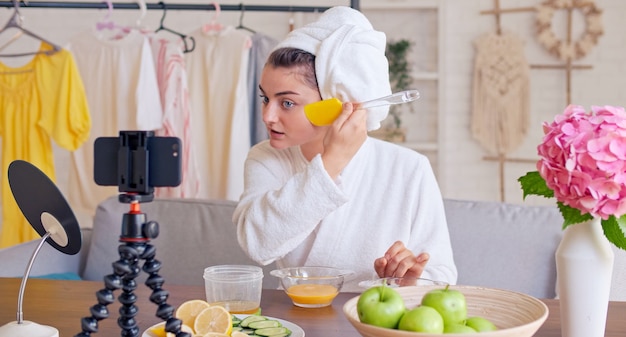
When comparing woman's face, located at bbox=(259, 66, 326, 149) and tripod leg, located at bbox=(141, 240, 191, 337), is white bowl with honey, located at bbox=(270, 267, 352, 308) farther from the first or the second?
tripod leg, located at bbox=(141, 240, 191, 337)

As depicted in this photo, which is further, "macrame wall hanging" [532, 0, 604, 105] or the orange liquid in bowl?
"macrame wall hanging" [532, 0, 604, 105]

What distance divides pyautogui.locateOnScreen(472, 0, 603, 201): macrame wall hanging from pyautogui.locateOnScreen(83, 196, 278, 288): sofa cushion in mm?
2578

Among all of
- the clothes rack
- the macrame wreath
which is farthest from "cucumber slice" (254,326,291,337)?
the macrame wreath

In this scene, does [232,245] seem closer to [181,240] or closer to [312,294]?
[181,240]

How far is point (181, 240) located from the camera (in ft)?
9.24

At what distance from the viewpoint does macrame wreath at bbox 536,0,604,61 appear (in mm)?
4851

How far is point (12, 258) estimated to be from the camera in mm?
2611

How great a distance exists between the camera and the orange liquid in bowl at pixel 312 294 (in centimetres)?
158

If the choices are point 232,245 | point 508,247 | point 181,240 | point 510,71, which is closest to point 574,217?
point 508,247

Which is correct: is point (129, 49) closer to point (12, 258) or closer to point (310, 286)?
point (12, 258)

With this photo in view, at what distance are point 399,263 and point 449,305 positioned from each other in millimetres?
522

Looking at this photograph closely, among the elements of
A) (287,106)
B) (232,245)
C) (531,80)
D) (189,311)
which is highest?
(531,80)

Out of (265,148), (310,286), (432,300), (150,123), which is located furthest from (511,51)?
(432,300)

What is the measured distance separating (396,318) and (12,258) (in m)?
1.89
